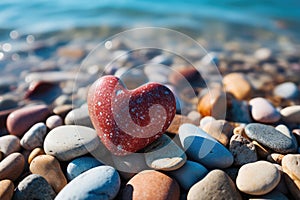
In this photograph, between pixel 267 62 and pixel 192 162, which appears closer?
pixel 192 162

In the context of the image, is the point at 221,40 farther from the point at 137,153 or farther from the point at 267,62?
the point at 137,153

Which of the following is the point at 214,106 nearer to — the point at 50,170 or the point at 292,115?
the point at 292,115

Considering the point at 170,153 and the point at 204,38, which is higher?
the point at 170,153

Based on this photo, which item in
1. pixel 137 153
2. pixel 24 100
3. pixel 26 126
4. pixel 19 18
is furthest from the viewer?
pixel 19 18

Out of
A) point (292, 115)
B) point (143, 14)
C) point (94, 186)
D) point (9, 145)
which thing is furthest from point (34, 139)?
point (143, 14)

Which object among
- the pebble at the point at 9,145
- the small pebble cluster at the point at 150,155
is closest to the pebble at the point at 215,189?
the small pebble cluster at the point at 150,155

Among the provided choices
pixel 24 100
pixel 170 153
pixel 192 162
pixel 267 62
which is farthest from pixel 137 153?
pixel 267 62

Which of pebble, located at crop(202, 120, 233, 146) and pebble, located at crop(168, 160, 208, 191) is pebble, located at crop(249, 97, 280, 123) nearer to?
pebble, located at crop(202, 120, 233, 146)

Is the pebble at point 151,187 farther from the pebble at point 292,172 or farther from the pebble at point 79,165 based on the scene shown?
the pebble at point 292,172
